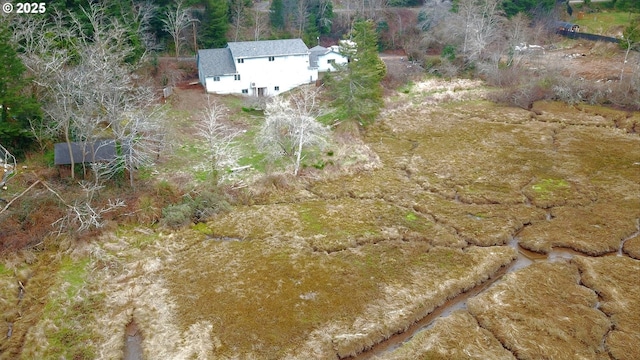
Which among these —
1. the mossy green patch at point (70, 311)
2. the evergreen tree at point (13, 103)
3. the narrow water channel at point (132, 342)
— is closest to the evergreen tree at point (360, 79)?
the evergreen tree at point (13, 103)

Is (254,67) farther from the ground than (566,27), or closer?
closer

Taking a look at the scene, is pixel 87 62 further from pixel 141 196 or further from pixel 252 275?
pixel 252 275

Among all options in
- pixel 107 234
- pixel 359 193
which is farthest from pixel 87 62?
pixel 359 193

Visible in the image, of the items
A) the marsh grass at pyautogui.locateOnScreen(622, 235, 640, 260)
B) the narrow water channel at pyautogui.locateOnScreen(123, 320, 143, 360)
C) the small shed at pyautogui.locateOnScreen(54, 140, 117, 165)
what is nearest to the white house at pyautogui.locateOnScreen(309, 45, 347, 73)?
the small shed at pyautogui.locateOnScreen(54, 140, 117, 165)

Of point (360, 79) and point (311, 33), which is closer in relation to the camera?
point (360, 79)

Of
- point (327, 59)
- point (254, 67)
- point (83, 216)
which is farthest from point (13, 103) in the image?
point (327, 59)

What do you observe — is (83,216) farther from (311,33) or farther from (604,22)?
(604,22)

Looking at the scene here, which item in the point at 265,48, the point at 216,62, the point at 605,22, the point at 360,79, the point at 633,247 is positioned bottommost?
the point at 633,247
